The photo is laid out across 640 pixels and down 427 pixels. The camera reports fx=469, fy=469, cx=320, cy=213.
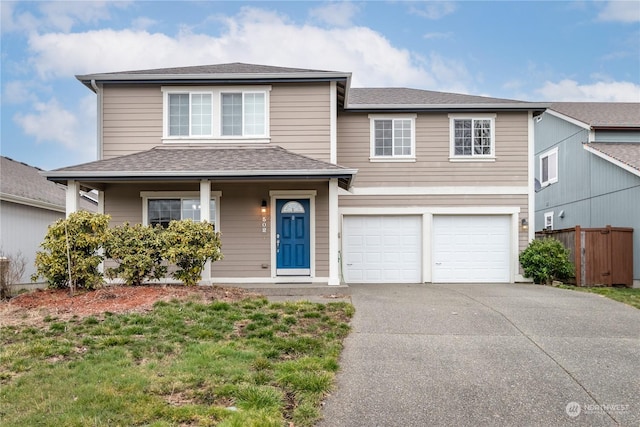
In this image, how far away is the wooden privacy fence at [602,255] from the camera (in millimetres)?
13438

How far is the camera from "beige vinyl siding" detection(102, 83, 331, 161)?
1281 centimetres

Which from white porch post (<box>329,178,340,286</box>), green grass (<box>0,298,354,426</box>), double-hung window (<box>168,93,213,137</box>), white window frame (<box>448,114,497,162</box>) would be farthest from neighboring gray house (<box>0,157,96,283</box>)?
white window frame (<box>448,114,497,162</box>)

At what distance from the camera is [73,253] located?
9531mm

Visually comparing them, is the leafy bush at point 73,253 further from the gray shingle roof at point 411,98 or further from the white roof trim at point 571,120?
the white roof trim at point 571,120

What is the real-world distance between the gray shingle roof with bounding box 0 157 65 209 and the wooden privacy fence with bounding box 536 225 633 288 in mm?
15347

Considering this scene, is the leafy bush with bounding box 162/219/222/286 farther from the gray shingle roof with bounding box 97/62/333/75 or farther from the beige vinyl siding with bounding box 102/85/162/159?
the gray shingle roof with bounding box 97/62/333/75

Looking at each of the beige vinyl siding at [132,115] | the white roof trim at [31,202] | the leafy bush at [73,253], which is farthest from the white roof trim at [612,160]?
the white roof trim at [31,202]

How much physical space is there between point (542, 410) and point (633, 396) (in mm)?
1120

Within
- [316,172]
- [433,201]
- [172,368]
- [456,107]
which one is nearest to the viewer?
[172,368]

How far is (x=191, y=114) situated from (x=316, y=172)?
4.43 meters

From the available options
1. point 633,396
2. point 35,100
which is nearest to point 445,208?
point 633,396

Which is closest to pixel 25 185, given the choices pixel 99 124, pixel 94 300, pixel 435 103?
pixel 99 124

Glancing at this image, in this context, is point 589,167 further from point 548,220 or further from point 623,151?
point 548,220

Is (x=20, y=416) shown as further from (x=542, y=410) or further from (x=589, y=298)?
(x=589, y=298)
